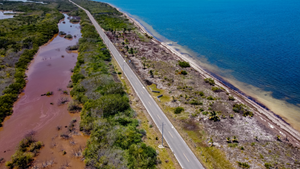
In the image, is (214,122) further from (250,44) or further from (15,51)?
(15,51)

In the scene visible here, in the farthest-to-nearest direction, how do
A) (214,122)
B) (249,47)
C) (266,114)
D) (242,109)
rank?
(249,47) → (266,114) → (242,109) → (214,122)

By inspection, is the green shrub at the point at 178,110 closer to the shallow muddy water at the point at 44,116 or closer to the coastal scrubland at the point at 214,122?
the coastal scrubland at the point at 214,122

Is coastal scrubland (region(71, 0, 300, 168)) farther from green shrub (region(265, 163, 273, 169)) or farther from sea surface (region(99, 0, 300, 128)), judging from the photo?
sea surface (region(99, 0, 300, 128))

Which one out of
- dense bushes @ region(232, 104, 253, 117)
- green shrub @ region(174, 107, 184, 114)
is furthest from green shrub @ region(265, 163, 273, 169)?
green shrub @ region(174, 107, 184, 114)

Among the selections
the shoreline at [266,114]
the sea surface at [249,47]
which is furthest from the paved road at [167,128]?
the sea surface at [249,47]

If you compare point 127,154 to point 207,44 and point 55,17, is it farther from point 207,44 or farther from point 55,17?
point 55,17

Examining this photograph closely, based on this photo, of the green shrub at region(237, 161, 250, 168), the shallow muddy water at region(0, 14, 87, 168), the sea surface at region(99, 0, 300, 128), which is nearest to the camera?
the green shrub at region(237, 161, 250, 168)

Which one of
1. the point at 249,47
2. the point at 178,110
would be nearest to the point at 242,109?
the point at 178,110

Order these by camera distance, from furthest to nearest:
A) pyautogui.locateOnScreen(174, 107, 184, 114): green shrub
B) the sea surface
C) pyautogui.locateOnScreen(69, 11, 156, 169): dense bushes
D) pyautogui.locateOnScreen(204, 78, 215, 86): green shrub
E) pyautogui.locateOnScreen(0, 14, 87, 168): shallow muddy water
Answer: the sea surface, pyautogui.locateOnScreen(204, 78, 215, 86): green shrub, pyautogui.locateOnScreen(174, 107, 184, 114): green shrub, pyautogui.locateOnScreen(0, 14, 87, 168): shallow muddy water, pyautogui.locateOnScreen(69, 11, 156, 169): dense bushes
